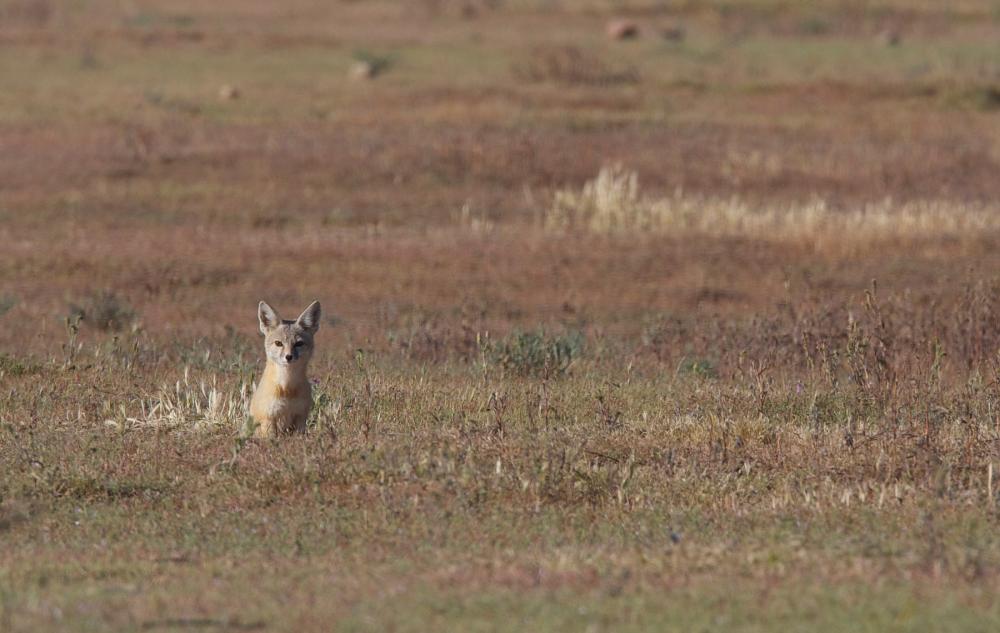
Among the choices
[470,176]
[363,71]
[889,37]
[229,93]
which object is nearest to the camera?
[470,176]

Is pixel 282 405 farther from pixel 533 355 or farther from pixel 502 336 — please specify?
pixel 502 336

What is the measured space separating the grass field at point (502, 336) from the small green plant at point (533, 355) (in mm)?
37

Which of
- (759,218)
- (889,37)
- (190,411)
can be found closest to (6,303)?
(190,411)

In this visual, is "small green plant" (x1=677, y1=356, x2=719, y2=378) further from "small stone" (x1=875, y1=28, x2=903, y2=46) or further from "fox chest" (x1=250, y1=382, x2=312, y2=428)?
"small stone" (x1=875, y1=28, x2=903, y2=46)

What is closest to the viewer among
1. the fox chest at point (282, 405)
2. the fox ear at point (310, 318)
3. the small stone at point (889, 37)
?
the fox chest at point (282, 405)

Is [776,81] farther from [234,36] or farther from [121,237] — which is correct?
[121,237]

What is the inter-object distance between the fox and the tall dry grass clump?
1138 cm

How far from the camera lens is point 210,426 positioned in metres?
10.0

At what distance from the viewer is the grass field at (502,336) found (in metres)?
7.00

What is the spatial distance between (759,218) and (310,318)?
38.9 feet

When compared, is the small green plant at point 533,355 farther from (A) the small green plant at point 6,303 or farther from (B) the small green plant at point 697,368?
(A) the small green plant at point 6,303

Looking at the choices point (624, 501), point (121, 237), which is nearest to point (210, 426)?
point (624, 501)

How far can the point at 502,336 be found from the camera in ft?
51.8

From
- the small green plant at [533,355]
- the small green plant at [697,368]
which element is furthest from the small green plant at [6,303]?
the small green plant at [697,368]
